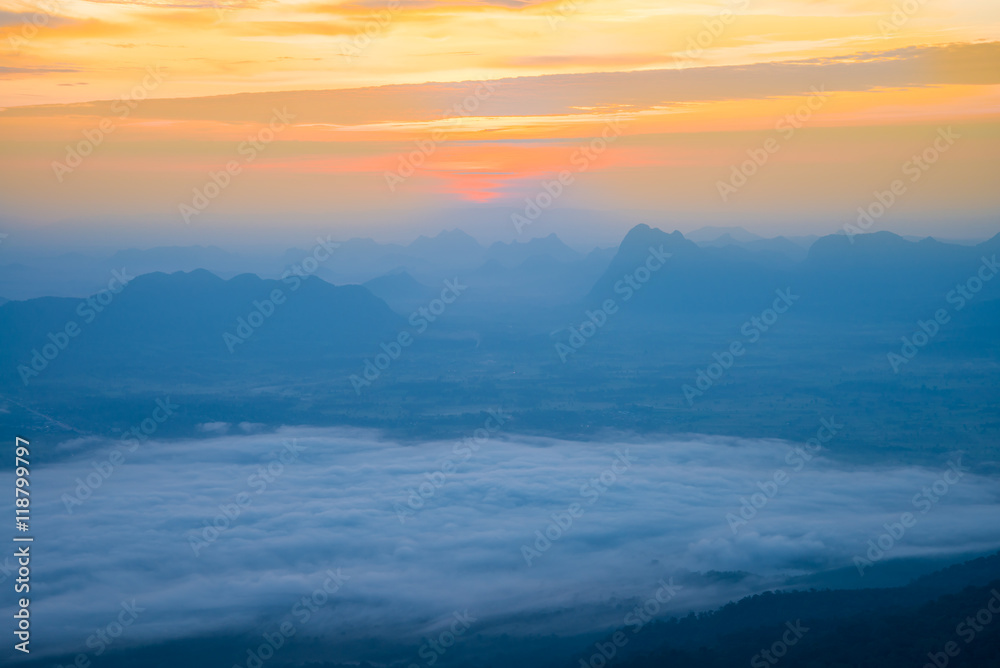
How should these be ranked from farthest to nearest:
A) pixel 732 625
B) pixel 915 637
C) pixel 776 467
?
1. pixel 776 467
2. pixel 732 625
3. pixel 915 637

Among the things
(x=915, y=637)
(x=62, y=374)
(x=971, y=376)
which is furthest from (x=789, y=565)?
(x=62, y=374)

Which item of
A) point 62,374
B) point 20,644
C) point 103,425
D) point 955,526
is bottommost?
point 955,526

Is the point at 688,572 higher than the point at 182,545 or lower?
lower

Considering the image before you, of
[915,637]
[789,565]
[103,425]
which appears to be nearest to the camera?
[915,637]

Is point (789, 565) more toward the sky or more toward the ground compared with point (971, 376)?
more toward the ground

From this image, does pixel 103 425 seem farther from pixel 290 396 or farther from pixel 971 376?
pixel 971 376

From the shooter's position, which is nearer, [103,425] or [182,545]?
[182,545]

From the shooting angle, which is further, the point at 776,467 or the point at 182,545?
the point at 776,467

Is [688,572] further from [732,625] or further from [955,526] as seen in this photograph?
[955,526]

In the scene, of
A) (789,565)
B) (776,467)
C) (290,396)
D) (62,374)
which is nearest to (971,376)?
(776,467)
